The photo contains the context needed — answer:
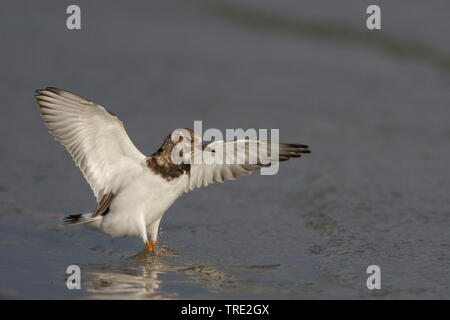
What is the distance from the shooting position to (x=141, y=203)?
6.54m

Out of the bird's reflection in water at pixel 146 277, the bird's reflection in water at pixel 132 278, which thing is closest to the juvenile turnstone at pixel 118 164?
the bird's reflection in water at pixel 132 278

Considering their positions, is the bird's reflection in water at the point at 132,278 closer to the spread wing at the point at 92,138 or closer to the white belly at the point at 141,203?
the white belly at the point at 141,203

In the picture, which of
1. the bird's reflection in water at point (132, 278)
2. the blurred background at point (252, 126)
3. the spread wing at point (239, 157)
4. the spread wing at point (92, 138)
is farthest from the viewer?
the spread wing at point (239, 157)

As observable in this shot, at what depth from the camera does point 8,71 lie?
1159cm

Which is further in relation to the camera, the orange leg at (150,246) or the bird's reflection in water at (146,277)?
the orange leg at (150,246)

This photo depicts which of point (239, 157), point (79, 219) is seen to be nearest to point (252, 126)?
point (239, 157)

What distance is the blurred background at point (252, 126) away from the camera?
5.89m

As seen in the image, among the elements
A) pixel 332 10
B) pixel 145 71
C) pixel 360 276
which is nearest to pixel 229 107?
pixel 145 71

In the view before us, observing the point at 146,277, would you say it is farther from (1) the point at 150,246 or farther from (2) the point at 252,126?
(2) the point at 252,126

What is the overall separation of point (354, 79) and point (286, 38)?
2289mm

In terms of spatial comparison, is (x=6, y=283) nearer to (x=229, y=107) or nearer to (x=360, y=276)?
(x=360, y=276)

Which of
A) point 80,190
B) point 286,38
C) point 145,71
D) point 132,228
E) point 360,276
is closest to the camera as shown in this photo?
point 360,276

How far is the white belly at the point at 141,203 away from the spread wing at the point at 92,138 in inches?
8.2

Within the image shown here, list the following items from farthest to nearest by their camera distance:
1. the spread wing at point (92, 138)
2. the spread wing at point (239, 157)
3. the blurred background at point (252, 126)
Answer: the spread wing at point (239, 157), the spread wing at point (92, 138), the blurred background at point (252, 126)
